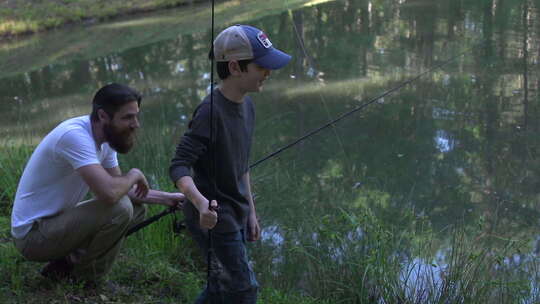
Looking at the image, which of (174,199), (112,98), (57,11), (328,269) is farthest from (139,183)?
(57,11)

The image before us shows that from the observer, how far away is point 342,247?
3695 millimetres

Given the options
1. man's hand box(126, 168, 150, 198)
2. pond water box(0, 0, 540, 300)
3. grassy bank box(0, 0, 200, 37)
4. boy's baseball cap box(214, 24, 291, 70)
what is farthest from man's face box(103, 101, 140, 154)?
grassy bank box(0, 0, 200, 37)

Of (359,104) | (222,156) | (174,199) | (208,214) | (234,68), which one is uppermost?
(234,68)

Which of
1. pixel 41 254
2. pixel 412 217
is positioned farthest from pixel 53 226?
pixel 412 217

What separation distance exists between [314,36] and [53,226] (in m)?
8.64

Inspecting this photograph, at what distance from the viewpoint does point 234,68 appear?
2.64m

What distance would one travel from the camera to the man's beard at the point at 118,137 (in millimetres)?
2910

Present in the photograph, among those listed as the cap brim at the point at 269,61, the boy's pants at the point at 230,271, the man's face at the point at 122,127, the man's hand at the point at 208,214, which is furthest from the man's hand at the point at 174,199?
the cap brim at the point at 269,61

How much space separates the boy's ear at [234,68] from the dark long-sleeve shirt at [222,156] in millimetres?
93

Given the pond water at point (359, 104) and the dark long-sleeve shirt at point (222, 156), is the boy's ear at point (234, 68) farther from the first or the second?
the pond water at point (359, 104)

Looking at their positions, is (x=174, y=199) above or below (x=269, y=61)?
below

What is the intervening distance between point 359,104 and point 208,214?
5.36 metres

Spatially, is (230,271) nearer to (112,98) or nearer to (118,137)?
(118,137)

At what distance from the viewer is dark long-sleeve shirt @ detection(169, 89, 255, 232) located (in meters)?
2.56
